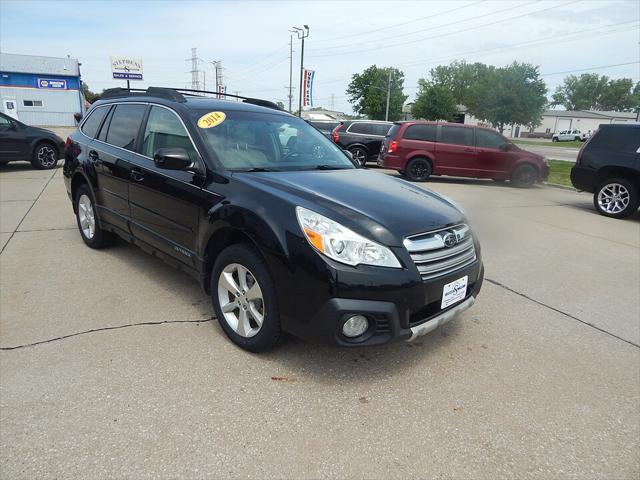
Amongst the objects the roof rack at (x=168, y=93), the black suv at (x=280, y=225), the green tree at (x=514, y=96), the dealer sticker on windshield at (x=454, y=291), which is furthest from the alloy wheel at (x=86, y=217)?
the green tree at (x=514, y=96)

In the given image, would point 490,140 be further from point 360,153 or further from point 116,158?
point 116,158

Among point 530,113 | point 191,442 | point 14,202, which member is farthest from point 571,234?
point 530,113

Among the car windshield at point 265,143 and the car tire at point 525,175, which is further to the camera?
Answer: the car tire at point 525,175

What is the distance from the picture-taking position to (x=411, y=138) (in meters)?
13.0

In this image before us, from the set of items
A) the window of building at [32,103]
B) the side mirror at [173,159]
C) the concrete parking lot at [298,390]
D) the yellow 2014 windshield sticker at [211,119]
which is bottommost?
the concrete parking lot at [298,390]

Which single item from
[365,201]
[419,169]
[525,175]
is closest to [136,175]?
[365,201]

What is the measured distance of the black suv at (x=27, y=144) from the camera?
38.4 feet

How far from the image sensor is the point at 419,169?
13062 mm

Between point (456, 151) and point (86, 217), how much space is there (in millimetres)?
10364

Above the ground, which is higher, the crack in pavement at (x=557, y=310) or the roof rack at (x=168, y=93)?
the roof rack at (x=168, y=93)

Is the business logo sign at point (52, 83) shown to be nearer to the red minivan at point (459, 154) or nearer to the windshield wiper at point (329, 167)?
the red minivan at point (459, 154)

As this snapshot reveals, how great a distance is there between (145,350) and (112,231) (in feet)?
6.87

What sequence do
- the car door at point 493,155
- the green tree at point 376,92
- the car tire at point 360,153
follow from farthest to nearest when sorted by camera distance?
the green tree at point 376,92, the car tire at point 360,153, the car door at point 493,155

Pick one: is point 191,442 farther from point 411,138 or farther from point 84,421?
point 411,138
